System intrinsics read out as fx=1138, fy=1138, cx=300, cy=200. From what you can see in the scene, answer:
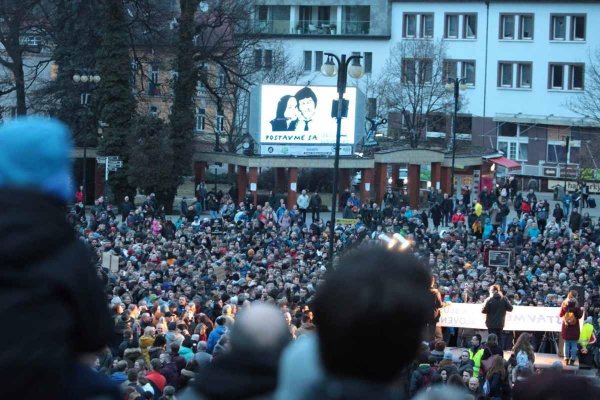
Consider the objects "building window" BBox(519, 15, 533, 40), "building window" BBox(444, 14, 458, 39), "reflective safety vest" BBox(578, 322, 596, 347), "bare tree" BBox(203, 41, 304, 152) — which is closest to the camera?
"reflective safety vest" BBox(578, 322, 596, 347)

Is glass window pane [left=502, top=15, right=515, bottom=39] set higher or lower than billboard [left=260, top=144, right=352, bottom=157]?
higher

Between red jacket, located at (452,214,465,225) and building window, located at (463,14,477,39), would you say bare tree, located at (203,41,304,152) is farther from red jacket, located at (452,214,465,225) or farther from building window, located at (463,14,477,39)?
red jacket, located at (452,214,465,225)

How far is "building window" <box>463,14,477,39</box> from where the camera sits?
66.6 m

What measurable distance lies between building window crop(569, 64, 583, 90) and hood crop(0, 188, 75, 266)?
6487cm

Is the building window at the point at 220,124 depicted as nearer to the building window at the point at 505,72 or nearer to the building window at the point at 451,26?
the building window at the point at 451,26

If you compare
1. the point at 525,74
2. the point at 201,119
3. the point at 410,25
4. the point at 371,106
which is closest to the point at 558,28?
the point at 525,74

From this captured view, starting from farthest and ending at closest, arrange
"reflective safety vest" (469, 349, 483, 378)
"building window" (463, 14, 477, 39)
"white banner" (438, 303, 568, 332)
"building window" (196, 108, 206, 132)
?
"building window" (463, 14, 477, 39) → "building window" (196, 108, 206, 132) → "white banner" (438, 303, 568, 332) → "reflective safety vest" (469, 349, 483, 378)

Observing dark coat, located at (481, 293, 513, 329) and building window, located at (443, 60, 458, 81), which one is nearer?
dark coat, located at (481, 293, 513, 329)

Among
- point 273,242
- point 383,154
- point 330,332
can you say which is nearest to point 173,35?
point 383,154

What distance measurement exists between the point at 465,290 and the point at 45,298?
1959 cm

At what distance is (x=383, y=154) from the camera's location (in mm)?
49656

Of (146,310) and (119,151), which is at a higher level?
(119,151)

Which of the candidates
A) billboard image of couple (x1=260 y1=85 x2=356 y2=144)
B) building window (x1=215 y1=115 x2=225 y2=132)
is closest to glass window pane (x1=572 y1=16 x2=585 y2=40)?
building window (x1=215 y1=115 x2=225 y2=132)

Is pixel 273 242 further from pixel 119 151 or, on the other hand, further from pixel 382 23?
pixel 382 23
